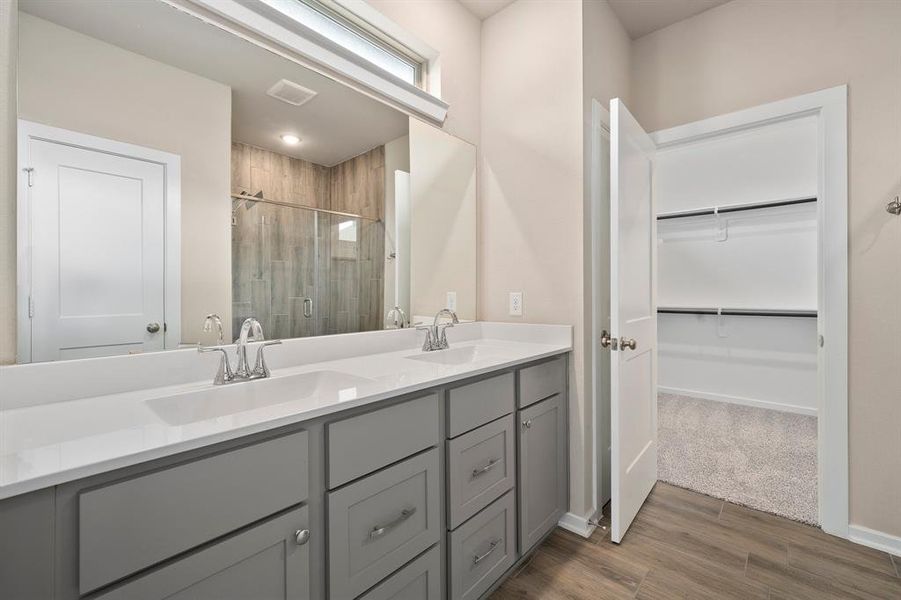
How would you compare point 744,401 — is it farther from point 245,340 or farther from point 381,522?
point 245,340

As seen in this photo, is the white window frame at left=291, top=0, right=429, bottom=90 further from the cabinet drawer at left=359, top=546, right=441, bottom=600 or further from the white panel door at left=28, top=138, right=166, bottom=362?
the cabinet drawer at left=359, top=546, right=441, bottom=600

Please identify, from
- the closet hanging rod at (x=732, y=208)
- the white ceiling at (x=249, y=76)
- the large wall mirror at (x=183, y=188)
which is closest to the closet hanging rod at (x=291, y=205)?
the large wall mirror at (x=183, y=188)

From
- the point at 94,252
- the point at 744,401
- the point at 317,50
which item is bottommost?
the point at 744,401

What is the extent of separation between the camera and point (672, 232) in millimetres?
4234

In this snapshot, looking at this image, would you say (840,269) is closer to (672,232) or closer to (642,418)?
(642,418)

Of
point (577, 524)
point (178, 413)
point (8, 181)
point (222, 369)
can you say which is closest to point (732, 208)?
point (577, 524)

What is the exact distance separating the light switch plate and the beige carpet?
4.63 ft

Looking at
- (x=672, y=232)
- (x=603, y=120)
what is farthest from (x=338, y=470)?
(x=672, y=232)

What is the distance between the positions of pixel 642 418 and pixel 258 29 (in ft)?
7.97

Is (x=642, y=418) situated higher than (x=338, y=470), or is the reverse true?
(x=338, y=470)

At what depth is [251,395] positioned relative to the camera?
3.98 ft

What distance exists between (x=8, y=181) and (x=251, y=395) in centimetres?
79

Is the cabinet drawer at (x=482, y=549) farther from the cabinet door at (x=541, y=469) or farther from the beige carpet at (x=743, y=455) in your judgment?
the beige carpet at (x=743, y=455)

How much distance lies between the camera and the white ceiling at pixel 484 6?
2.21 metres
